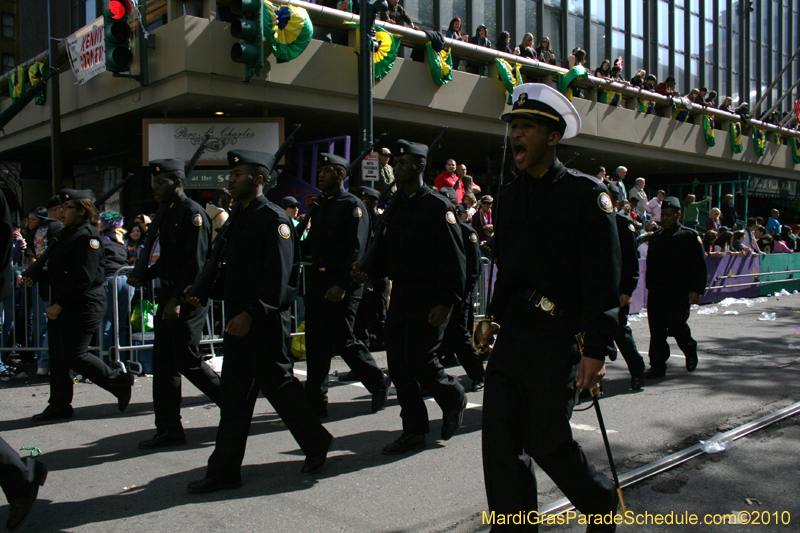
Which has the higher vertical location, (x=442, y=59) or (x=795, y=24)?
(x=795, y=24)

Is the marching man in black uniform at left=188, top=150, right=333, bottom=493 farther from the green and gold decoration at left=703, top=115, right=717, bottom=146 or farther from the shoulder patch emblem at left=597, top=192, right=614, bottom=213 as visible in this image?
the green and gold decoration at left=703, top=115, right=717, bottom=146

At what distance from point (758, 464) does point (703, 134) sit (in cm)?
2221

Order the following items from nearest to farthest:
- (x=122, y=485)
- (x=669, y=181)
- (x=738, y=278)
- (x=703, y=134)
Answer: (x=122, y=485) < (x=738, y=278) < (x=703, y=134) < (x=669, y=181)

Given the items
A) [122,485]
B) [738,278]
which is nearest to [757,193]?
[738,278]

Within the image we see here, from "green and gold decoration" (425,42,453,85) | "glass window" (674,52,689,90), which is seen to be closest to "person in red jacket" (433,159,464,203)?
"green and gold decoration" (425,42,453,85)


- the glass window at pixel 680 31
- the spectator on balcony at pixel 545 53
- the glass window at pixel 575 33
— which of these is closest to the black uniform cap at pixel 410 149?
the spectator on balcony at pixel 545 53

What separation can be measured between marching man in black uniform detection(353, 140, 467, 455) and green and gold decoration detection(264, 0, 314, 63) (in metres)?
8.70

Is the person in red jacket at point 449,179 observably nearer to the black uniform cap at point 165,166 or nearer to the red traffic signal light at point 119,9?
the red traffic signal light at point 119,9

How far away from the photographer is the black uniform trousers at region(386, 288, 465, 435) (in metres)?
4.66

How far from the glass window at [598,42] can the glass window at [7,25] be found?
4289 cm

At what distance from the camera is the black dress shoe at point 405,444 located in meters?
4.70

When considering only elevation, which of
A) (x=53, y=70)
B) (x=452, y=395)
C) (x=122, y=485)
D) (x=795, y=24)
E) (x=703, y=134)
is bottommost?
(x=122, y=485)

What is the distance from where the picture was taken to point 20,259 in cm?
1030

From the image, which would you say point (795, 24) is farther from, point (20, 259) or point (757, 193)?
point (20, 259)
